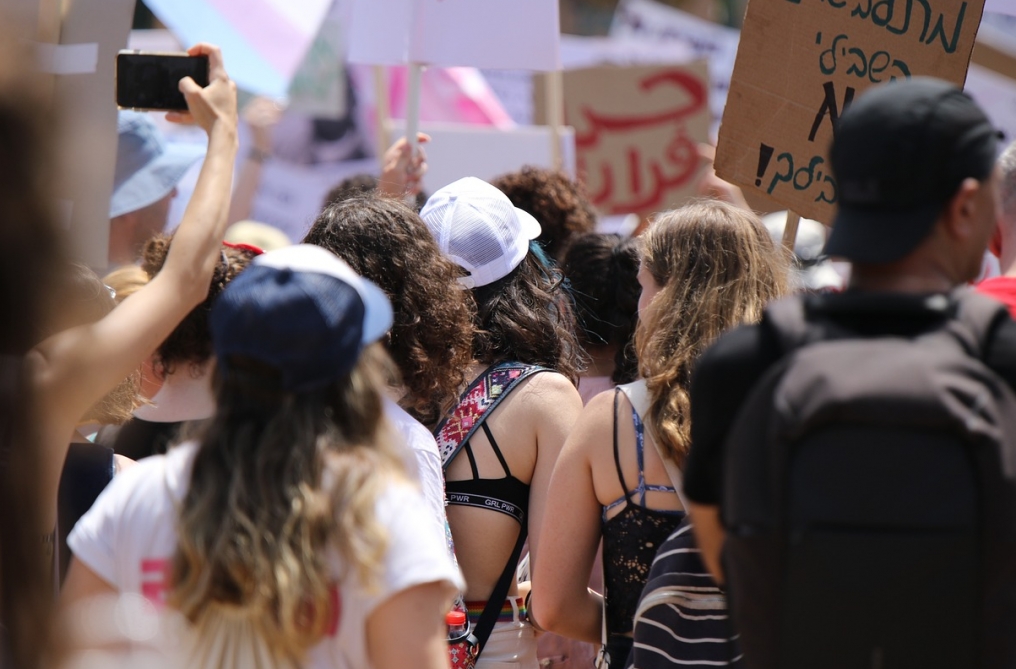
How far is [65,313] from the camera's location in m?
1.03

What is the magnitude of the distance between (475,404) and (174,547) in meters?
1.07

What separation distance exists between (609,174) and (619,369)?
3.24m

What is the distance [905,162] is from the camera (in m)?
1.52

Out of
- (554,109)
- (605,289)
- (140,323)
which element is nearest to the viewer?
(140,323)

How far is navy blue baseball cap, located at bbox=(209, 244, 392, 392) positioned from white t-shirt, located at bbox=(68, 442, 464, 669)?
6.4 inches

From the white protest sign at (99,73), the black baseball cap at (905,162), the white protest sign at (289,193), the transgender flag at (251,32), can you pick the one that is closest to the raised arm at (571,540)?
the black baseball cap at (905,162)

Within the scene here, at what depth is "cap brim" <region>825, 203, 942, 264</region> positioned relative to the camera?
5.02 ft

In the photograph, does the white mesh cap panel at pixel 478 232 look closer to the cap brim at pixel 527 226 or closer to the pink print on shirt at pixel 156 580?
the cap brim at pixel 527 226

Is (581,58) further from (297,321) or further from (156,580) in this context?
(156,580)

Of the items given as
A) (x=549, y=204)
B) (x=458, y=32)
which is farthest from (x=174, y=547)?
(x=458, y=32)

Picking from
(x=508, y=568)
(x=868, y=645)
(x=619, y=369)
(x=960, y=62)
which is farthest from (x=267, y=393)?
(x=960, y=62)

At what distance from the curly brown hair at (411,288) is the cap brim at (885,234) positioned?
1.00m

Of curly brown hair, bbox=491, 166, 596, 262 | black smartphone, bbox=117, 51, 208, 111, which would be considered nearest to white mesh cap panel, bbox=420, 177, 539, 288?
black smartphone, bbox=117, 51, 208, 111

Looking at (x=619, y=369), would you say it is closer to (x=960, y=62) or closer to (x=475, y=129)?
(x=960, y=62)
